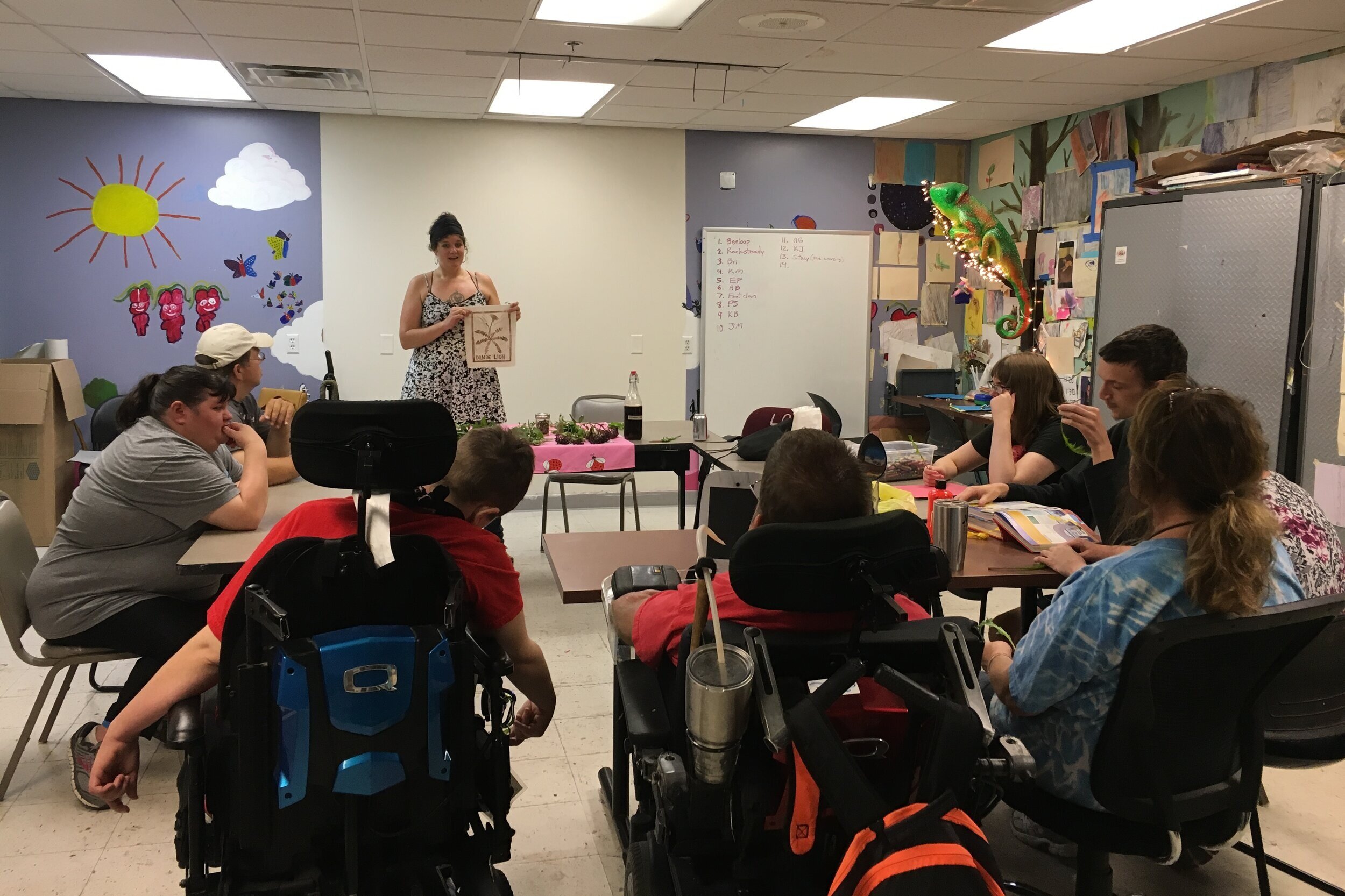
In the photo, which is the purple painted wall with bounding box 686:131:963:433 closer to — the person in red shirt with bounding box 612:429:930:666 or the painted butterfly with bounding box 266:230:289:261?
the painted butterfly with bounding box 266:230:289:261

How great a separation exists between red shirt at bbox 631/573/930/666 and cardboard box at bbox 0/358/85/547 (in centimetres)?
475

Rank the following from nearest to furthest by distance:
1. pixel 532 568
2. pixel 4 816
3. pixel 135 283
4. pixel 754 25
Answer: pixel 4 816
pixel 754 25
pixel 532 568
pixel 135 283

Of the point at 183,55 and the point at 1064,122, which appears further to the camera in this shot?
the point at 1064,122

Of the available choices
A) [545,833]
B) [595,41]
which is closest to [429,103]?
[595,41]

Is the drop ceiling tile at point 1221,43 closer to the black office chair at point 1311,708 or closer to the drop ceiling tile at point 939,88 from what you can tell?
the drop ceiling tile at point 939,88

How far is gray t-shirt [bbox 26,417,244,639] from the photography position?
2604 mm

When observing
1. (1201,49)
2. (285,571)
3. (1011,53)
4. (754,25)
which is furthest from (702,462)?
(285,571)

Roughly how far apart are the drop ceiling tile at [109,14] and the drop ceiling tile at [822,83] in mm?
2709

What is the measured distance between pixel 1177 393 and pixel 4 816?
2.95 meters

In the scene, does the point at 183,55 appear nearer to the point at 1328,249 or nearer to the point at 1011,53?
the point at 1011,53

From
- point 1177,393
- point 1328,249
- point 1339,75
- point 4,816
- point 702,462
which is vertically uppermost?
point 1339,75

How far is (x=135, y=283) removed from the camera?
5965 mm

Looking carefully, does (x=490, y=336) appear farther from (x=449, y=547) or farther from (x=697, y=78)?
(x=449, y=547)

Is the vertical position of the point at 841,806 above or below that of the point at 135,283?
below
